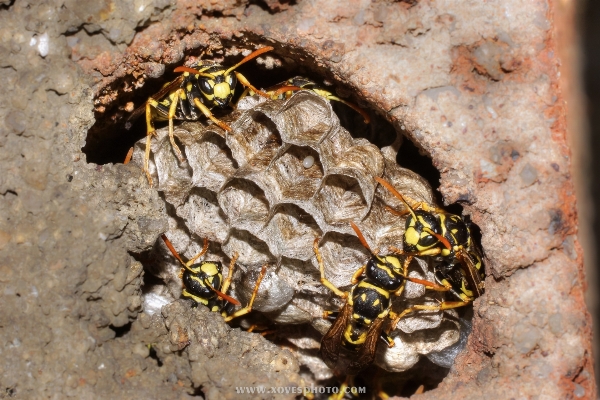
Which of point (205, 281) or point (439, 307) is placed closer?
point (439, 307)

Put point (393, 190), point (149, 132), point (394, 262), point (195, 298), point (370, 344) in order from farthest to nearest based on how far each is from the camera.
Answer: point (195, 298) → point (149, 132) → point (370, 344) → point (394, 262) → point (393, 190)

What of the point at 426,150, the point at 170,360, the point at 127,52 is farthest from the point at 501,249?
the point at 127,52

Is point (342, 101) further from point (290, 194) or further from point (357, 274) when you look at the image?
point (357, 274)

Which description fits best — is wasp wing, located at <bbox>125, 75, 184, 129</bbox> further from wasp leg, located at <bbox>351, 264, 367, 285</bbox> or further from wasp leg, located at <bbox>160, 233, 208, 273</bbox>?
wasp leg, located at <bbox>351, 264, 367, 285</bbox>

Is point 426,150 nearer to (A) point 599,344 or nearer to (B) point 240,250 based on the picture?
(B) point 240,250

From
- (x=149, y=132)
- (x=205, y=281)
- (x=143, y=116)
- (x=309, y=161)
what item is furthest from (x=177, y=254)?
(x=309, y=161)

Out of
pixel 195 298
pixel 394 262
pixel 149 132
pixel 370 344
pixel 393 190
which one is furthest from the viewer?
pixel 195 298

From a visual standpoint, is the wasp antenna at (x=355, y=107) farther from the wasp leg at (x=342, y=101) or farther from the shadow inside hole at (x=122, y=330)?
the shadow inside hole at (x=122, y=330)
